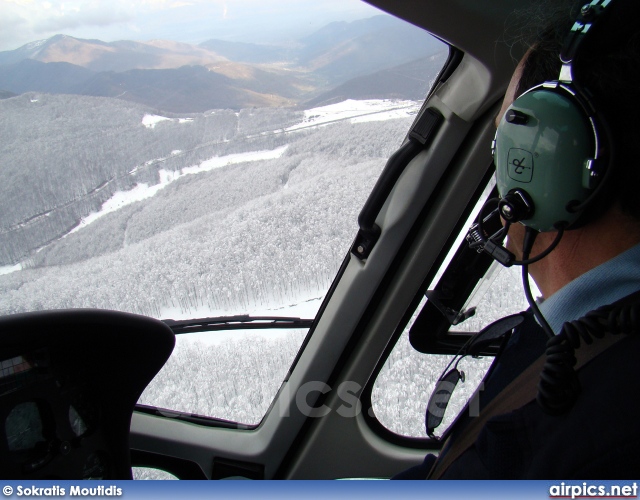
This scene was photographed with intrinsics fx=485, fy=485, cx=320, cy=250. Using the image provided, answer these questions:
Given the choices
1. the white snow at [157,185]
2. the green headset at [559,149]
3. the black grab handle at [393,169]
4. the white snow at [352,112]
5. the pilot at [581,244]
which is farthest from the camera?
the white snow at [352,112]

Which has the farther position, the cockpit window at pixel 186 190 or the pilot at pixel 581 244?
the cockpit window at pixel 186 190

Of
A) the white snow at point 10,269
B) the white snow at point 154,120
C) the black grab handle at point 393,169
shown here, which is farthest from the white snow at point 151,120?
the black grab handle at point 393,169

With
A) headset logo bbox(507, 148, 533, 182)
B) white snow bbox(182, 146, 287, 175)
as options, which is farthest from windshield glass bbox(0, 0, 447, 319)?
headset logo bbox(507, 148, 533, 182)

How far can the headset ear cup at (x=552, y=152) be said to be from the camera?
0.82 m

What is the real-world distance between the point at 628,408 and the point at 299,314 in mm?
1403

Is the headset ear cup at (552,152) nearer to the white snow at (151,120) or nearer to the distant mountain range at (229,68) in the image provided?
the distant mountain range at (229,68)

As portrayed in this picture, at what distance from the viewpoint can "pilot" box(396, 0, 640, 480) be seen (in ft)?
2.29

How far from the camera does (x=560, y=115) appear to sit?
2.73 feet

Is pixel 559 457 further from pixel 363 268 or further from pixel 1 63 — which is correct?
pixel 1 63

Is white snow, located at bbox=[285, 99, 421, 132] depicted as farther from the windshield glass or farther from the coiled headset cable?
the coiled headset cable

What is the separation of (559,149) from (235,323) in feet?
4.66

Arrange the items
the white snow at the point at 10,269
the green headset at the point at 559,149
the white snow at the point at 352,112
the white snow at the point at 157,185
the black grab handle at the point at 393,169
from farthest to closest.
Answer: the white snow at the point at 352,112, the white snow at the point at 157,185, the white snow at the point at 10,269, the black grab handle at the point at 393,169, the green headset at the point at 559,149

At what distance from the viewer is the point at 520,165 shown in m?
0.92

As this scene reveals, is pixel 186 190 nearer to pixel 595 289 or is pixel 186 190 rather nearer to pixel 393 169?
pixel 393 169
